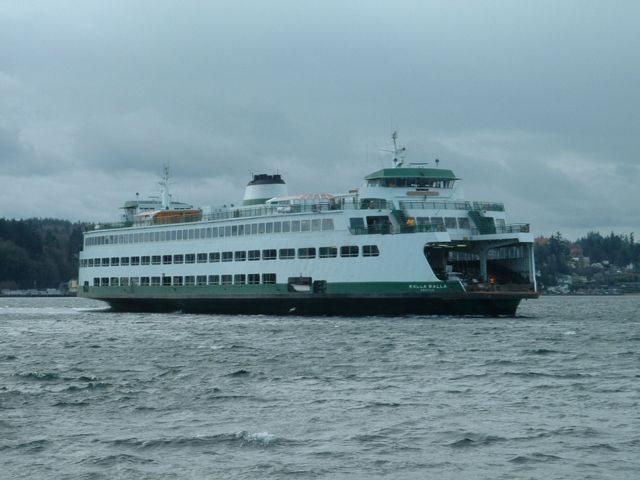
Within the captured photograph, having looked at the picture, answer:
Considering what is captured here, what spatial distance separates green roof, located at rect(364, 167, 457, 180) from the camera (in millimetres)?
59188

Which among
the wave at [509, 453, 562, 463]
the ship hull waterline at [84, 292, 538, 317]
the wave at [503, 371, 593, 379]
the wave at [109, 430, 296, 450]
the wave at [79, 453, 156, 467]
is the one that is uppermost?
the ship hull waterline at [84, 292, 538, 317]

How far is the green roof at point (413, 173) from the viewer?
5919 cm

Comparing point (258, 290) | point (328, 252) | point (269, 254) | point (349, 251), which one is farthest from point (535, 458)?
point (258, 290)

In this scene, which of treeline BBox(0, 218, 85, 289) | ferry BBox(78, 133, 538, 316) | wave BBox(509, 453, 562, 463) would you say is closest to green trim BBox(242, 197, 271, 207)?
ferry BBox(78, 133, 538, 316)

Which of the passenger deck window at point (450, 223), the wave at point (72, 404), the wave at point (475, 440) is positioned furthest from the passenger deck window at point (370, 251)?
the wave at point (475, 440)

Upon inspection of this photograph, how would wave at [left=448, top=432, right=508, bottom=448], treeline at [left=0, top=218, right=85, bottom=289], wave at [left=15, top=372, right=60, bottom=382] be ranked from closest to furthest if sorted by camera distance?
1. wave at [left=448, top=432, right=508, bottom=448]
2. wave at [left=15, top=372, right=60, bottom=382]
3. treeline at [left=0, top=218, right=85, bottom=289]

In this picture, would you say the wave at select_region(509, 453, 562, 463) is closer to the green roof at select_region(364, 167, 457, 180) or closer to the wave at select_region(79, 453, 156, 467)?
the wave at select_region(79, 453, 156, 467)

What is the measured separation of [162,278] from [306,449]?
55.1 metres

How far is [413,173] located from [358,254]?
690 centimetres

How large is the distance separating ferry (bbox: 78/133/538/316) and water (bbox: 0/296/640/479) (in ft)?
46.2

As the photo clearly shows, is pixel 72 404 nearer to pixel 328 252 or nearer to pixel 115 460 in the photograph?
pixel 115 460

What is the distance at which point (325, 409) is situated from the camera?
72.1 ft

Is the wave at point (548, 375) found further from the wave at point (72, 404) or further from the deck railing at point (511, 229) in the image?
Result: the deck railing at point (511, 229)

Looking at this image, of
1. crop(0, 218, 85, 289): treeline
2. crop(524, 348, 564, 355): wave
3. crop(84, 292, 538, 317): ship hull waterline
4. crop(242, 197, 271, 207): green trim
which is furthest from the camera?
crop(0, 218, 85, 289): treeline
